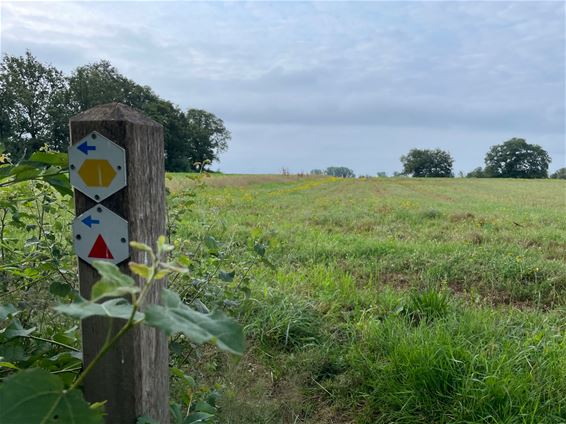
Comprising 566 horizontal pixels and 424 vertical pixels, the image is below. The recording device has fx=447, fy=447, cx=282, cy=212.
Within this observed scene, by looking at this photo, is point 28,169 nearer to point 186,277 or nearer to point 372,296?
point 186,277

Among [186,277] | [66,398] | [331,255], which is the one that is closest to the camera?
[66,398]

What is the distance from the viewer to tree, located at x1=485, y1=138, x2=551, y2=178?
60.8 meters

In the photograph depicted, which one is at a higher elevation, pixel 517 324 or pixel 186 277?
pixel 186 277

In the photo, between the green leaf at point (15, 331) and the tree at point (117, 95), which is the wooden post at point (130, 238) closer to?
the green leaf at point (15, 331)

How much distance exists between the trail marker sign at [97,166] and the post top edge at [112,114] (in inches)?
2.0

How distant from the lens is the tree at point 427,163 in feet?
211

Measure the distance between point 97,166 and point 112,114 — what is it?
0.46 ft

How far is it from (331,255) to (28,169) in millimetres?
4325

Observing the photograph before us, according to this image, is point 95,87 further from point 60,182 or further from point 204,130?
point 60,182

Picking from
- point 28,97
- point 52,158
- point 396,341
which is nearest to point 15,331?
point 52,158

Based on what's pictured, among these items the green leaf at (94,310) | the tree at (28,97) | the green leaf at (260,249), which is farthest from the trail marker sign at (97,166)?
the tree at (28,97)

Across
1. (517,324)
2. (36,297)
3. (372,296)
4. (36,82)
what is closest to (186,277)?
(36,297)

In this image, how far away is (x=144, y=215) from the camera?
1.22m

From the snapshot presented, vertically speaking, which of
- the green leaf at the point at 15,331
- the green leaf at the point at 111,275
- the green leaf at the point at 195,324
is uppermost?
the green leaf at the point at 111,275
